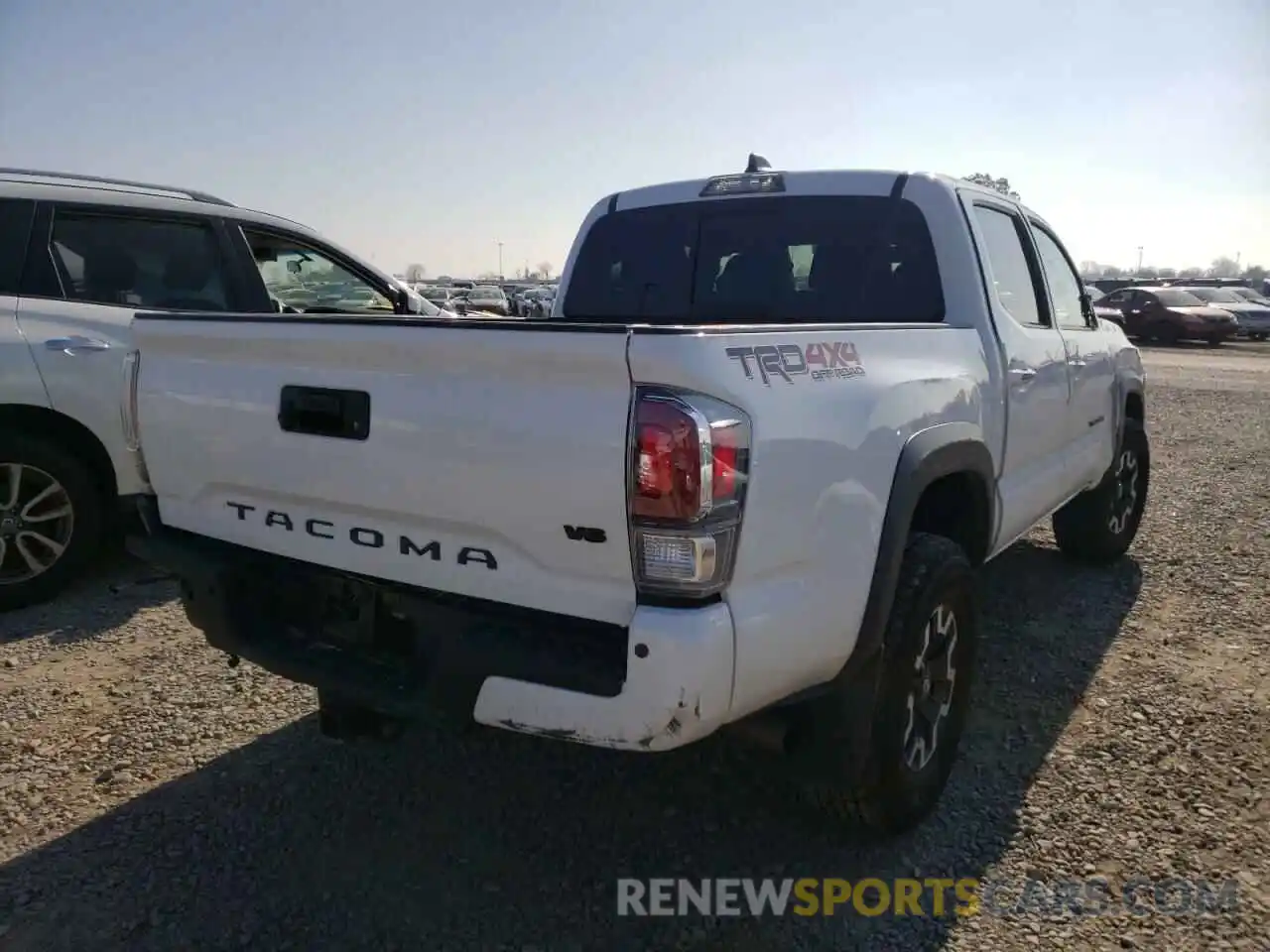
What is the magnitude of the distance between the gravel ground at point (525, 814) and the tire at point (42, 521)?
0.22 metres

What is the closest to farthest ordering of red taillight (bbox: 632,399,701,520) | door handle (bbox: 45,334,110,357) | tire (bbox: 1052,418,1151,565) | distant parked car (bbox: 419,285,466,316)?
red taillight (bbox: 632,399,701,520) < door handle (bbox: 45,334,110,357) < tire (bbox: 1052,418,1151,565) < distant parked car (bbox: 419,285,466,316)

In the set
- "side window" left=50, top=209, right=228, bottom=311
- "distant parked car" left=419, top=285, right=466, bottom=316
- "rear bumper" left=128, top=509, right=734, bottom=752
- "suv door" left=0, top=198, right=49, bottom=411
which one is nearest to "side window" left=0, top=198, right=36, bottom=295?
"suv door" left=0, top=198, right=49, bottom=411

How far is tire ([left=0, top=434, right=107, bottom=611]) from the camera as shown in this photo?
14.5 feet

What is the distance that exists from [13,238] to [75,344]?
0.59 metres

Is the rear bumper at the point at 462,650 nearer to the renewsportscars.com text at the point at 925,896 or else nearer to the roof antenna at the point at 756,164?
the renewsportscars.com text at the point at 925,896

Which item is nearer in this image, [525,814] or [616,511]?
[616,511]

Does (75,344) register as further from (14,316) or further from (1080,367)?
(1080,367)

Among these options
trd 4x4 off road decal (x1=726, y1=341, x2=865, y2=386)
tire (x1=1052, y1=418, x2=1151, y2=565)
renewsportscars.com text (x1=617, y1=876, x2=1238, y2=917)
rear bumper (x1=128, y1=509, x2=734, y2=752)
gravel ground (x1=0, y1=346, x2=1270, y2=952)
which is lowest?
renewsportscars.com text (x1=617, y1=876, x2=1238, y2=917)

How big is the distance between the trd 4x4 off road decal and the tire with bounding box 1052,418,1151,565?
3388 mm

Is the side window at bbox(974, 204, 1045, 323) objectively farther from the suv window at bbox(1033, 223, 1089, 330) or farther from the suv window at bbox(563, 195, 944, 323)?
the suv window at bbox(563, 195, 944, 323)

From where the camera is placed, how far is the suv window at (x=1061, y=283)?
4.43m

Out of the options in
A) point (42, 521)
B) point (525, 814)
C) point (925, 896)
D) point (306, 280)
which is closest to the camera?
point (925, 896)

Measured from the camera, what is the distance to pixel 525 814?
115 inches

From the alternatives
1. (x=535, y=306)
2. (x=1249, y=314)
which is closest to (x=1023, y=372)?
(x=535, y=306)
